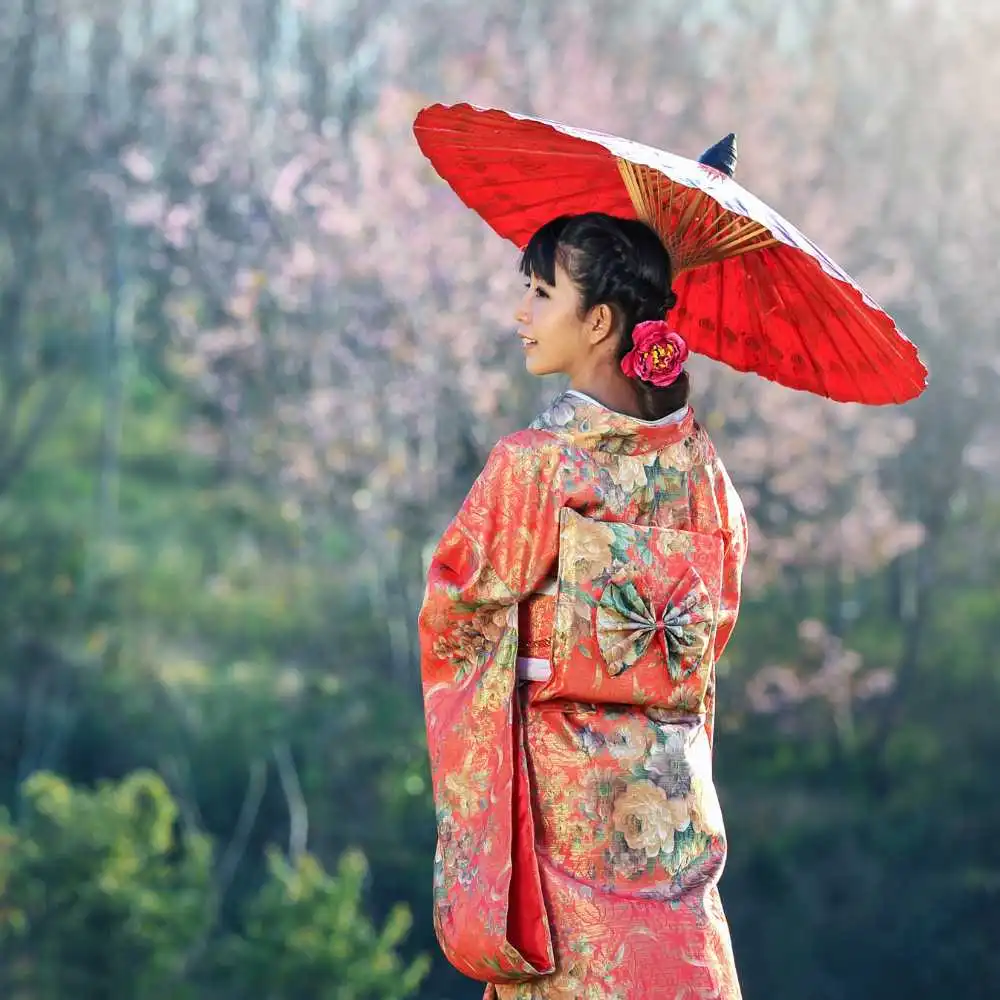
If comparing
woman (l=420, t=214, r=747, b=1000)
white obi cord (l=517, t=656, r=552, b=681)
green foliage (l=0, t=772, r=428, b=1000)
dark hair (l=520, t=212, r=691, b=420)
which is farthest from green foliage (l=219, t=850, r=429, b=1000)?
dark hair (l=520, t=212, r=691, b=420)

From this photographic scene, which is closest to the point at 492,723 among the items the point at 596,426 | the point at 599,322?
the point at 596,426

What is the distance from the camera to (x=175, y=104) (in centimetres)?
416

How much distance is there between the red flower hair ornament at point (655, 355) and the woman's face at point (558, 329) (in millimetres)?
62

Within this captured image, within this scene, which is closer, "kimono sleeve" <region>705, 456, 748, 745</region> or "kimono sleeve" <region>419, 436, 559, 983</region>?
"kimono sleeve" <region>419, 436, 559, 983</region>

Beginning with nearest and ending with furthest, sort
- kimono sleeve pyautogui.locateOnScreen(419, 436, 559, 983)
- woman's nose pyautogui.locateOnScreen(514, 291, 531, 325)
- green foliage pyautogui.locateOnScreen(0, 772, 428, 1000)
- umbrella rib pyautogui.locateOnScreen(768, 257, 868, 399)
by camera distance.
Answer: kimono sleeve pyautogui.locateOnScreen(419, 436, 559, 983) → woman's nose pyautogui.locateOnScreen(514, 291, 531, 325) → umbrella rib pyautogui.locateOnScreen(768, 257, 868, 399) → green foliage pyautogui.locateOnScreen(0, 772, 428, 1000)

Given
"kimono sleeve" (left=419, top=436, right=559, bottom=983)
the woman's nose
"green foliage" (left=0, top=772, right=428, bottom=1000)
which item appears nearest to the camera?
"kimono sleeve" (left=419, top=436, right=559, bottom=983)

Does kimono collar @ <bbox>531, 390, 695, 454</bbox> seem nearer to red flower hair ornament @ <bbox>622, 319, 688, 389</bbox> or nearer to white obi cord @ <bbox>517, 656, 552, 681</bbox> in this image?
red flower hair ornament @ <bbox>622, 319, 688, 389</bbox>

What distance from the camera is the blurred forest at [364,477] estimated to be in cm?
403

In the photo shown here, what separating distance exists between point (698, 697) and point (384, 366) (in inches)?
100

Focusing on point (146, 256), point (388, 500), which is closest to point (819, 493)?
point (388, 500)

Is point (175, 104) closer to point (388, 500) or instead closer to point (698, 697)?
point (388, 500)

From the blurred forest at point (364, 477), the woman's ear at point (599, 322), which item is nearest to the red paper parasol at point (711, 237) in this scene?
the woman's ear at point (599, 322)

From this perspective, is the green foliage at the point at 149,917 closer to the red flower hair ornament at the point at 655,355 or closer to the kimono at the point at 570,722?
the kimono at the point at 570,722

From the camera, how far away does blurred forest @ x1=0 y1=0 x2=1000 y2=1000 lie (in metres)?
4.03
